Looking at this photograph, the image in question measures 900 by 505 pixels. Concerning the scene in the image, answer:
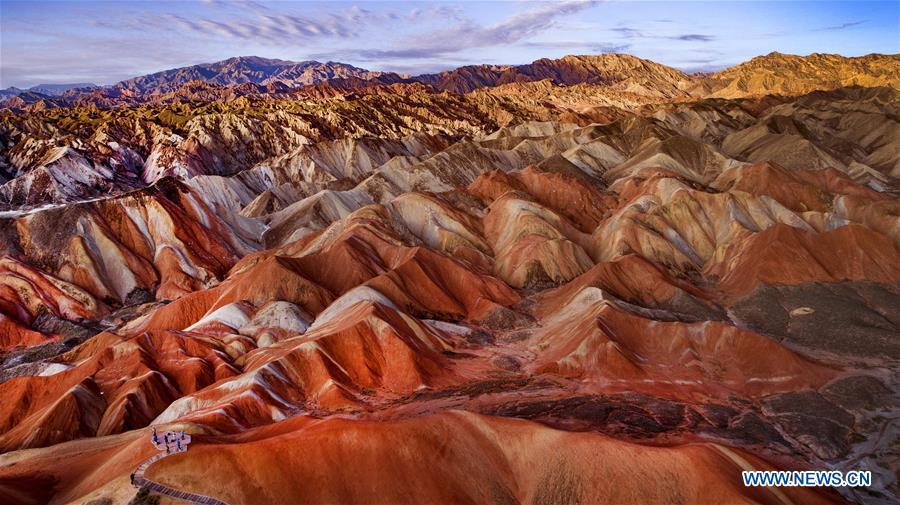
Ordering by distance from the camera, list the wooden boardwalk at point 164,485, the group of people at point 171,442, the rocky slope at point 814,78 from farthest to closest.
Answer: the rocky slope at point 814,78
the group of people at point 171,442
the wooden boardwalk at point 164,485

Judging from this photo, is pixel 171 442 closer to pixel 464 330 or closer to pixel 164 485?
pixel 164 485

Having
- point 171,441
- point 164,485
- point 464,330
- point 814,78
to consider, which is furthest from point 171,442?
point 814,78

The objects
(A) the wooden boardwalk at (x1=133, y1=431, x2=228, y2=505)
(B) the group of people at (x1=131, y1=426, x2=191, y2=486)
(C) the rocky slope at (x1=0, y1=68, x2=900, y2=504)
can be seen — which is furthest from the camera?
(C) the rocky slope at (x1=0, y1=68, x2=900, y2=504)

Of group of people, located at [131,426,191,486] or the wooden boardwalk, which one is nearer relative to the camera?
the wooden boardwalk

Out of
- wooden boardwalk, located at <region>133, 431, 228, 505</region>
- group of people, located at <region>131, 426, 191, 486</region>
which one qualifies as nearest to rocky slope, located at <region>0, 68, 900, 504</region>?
wooden boardwalk, located at <region>133, 431, 228, 505</region>

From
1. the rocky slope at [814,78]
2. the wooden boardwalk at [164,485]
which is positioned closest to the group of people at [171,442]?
the wooden boardwalk at [164,485]

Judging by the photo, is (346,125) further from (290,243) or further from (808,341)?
(808,341)

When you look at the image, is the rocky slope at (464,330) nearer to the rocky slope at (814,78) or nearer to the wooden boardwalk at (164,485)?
the wooden boardwalk at (164,485)

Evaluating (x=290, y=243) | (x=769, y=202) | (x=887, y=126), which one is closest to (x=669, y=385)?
(x=769, y=202)

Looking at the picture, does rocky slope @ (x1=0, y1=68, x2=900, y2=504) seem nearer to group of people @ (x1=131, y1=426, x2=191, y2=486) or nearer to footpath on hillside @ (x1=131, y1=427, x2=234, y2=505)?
footpath on hillside @ (x1=131, y1=427, x2=234, y2=505)
